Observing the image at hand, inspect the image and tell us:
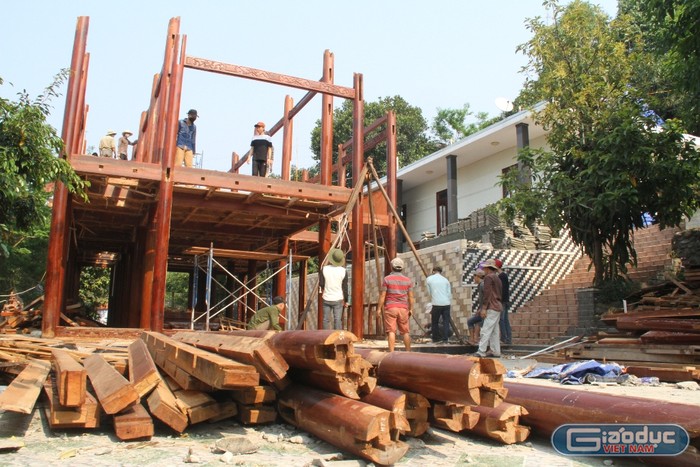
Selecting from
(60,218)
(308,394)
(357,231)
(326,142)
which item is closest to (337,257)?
(357,231)

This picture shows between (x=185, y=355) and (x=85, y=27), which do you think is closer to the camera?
(x=185, y=355)

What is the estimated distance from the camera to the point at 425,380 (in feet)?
13.1

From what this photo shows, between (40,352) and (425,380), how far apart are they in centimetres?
515

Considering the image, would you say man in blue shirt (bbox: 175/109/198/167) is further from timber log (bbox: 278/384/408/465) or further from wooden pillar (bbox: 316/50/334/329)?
timber log (bbox: 278/384/408/465)

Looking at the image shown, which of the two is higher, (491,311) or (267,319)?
(491,311)

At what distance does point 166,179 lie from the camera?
10.1 metres

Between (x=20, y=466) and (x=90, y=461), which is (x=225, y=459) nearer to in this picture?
(x=90, y=461)

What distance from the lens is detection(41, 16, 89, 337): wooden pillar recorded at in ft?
31.2

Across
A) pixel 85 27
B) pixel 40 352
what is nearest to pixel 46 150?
pixel 40 352

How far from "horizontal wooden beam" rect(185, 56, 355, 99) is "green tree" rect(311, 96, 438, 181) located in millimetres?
21628

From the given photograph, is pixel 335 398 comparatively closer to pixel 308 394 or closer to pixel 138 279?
pixel 308 394

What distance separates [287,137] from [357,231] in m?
3.76

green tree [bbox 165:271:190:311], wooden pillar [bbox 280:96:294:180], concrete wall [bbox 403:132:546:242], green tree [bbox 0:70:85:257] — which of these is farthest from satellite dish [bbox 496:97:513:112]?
green tree [bbox 165:271:190:311]

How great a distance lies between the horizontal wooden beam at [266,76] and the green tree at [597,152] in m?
3.97
